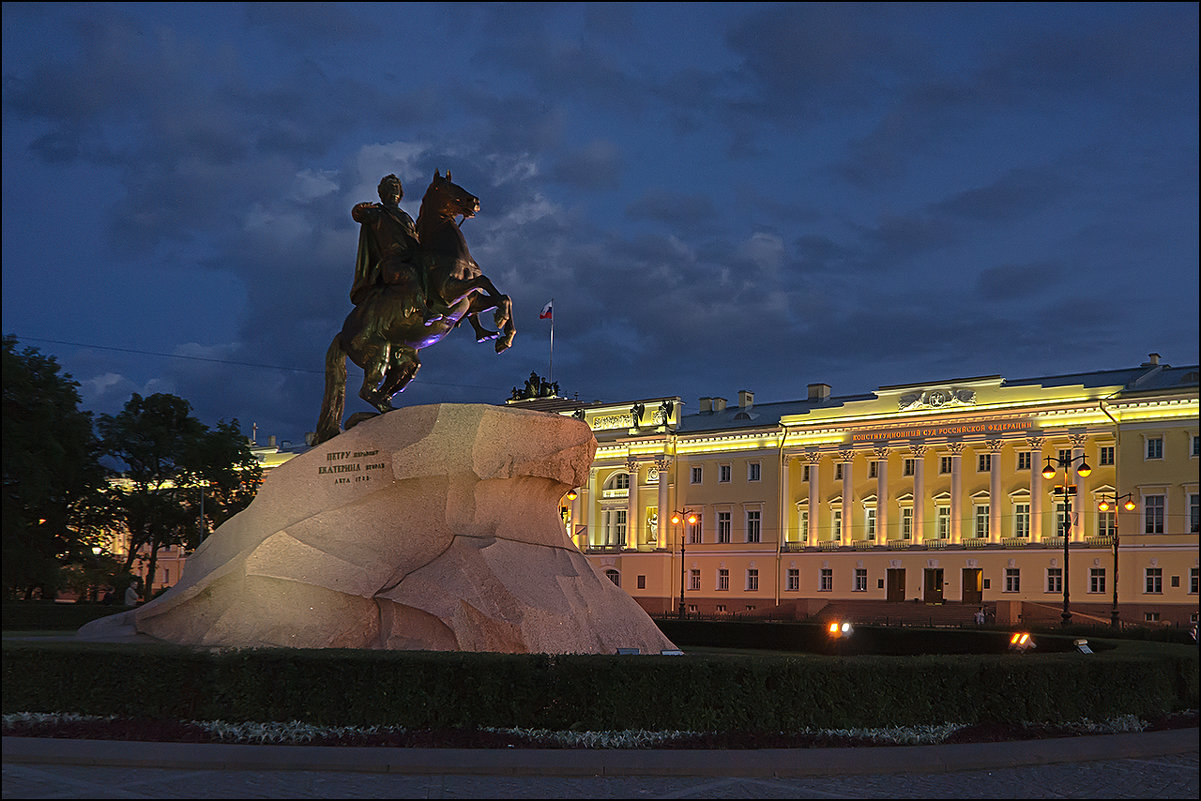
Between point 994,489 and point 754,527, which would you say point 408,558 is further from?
point 754,527

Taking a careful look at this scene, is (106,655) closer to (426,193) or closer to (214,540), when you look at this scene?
(214,540)

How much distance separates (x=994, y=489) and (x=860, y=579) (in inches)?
400

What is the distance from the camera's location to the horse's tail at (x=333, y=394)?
732 inches

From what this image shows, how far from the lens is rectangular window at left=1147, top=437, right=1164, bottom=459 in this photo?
6962 cm

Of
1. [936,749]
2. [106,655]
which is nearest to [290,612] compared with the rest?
[106,655]

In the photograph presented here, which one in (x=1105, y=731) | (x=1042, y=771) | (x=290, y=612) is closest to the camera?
(x=1042, y=771)

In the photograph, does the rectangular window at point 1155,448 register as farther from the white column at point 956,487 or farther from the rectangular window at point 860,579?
the rectangular window at point 860,579

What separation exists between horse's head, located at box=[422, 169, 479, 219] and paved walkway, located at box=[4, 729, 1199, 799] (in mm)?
8480

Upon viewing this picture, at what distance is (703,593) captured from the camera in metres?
87.8

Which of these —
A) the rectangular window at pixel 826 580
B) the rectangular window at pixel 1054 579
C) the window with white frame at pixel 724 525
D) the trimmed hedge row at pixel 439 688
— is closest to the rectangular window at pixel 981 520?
Answer: the rectangular window at pixel 1054 579

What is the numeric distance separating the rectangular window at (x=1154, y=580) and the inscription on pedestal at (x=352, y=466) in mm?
61731

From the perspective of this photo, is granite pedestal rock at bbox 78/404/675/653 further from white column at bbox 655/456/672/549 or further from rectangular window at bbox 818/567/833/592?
white column at bbox 655/456/672/549

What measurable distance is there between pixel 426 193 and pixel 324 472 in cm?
414

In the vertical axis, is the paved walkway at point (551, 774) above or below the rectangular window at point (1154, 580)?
above
